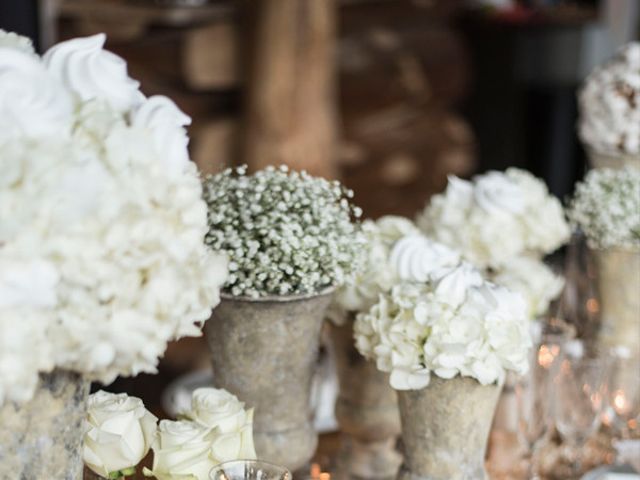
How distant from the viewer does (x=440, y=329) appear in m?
1.36

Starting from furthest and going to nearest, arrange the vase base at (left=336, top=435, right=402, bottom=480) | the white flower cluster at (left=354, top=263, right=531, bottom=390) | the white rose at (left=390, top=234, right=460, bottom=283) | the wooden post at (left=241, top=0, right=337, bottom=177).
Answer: the wooden post at (left=241, top=0, right=337, bottom=177) → the vase base at (left=336, top=435, right=402, bottom=480) → the white rose at (left=390, top=234, right=460, bottom=283) → the white flower cluster at (left=354, top=263, right=531, bottom=390)

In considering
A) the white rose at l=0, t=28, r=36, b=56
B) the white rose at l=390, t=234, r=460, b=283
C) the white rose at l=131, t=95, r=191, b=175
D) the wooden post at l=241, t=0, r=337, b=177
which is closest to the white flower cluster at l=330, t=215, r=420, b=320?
the white rose at l=390, t=234, r=460, b=283

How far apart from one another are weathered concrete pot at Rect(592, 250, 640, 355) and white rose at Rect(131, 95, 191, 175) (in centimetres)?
112

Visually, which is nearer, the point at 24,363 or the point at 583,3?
the point at 24,363

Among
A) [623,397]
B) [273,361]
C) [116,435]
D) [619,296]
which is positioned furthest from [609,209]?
[116,435]

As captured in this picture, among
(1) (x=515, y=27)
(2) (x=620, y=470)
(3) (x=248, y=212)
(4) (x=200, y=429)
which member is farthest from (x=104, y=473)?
(1) (x=515, y=27)

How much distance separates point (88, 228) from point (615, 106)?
1.41 m

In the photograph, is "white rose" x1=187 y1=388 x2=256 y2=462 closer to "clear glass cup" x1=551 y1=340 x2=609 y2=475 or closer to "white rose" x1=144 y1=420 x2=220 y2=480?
"white rose" x1=144 y1=420 x2=220 y2=480

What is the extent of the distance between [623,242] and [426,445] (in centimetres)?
69

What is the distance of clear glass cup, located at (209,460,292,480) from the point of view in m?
1.21

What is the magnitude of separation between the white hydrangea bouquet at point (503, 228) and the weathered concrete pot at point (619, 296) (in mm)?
103

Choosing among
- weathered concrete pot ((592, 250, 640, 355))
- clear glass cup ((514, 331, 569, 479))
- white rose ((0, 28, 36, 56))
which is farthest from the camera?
weathered concrete pot ((592, 250, 640, 355))

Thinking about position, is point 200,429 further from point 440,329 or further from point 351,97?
point 351,97

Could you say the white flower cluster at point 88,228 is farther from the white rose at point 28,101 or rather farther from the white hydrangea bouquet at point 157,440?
the white hydrangea bouquet at point 157,440
